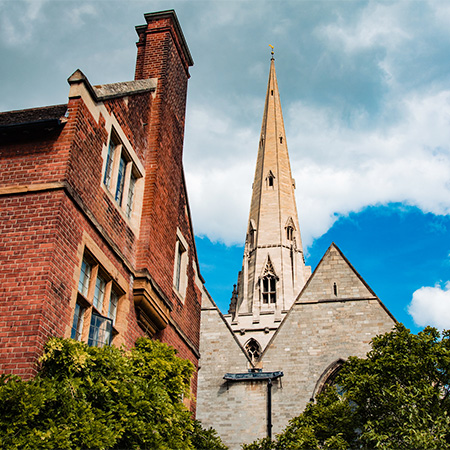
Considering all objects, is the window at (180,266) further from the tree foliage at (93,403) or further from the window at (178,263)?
the tree foliage at (93,403)

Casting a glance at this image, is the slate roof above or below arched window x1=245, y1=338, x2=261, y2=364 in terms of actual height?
below

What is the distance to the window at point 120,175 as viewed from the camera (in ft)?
38.8

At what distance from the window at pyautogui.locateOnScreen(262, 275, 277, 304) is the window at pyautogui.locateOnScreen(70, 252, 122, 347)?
40.8 meters

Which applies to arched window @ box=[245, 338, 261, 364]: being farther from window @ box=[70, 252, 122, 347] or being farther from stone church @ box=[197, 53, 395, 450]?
window @ box=[70, 252, 122, 347]

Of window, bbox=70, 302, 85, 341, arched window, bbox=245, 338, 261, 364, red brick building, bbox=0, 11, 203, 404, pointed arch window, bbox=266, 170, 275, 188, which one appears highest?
pointed arch window, bbox=266, 170, 275, 188

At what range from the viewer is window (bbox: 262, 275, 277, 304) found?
51.5 meters

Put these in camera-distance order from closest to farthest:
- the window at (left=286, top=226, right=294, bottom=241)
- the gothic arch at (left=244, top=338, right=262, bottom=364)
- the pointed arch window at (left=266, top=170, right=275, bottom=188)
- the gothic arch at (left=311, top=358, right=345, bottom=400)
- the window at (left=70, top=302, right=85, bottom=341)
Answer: the window at (left=70, top=302, right=85, bottom=341)
the gothic arch at (left=311, top=358, right=345, bottom=400)
the gothic arch at (left=244, top=338, right=262, bottom=364)
the window at (left=286, top=226, right=294, bottom=241)
the pointed arch window at (left=266, top=170, right=275, bottom=188)

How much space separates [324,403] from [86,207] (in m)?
9.08

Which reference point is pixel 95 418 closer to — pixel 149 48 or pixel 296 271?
pixel 149 48

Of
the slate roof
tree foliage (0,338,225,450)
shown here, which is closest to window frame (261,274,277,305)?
the slate roof

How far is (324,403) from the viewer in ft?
52.4

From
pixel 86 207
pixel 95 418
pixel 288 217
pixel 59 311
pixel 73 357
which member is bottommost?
pixel 95 418

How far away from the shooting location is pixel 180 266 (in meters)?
15.8

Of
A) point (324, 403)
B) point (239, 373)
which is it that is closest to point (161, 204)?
point (324, 403)
